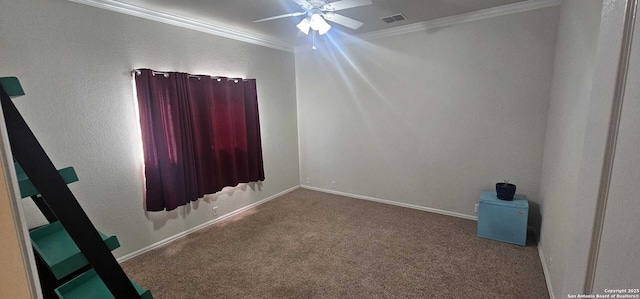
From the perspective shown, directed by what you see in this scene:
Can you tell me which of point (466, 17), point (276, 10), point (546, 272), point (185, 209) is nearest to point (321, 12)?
point (276, 10)

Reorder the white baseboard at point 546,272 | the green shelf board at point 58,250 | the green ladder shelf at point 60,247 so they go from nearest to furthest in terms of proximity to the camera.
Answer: the green ladder shelf at point 60,247 < the green shelf board at point 58,250 < the white baseboard at point 546,272

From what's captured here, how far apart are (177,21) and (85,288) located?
9.25 feet

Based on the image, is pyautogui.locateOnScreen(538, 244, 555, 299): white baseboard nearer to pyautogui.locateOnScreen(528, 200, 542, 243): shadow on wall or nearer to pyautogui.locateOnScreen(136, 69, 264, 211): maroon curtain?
pyautogui.locateOnScreen(528, 200, 542, 243): shadow on wall

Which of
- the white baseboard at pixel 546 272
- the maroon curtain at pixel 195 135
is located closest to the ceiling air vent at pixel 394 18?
the maroon curtain at pixel 195 135

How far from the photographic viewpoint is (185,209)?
3314 millimetres

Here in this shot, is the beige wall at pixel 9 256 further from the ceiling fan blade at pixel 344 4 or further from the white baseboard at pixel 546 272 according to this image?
the white baseboard at pixel 546 272

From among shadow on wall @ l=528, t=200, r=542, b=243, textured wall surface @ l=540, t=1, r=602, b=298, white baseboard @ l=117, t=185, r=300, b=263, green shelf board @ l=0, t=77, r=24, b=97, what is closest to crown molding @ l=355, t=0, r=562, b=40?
textured wall surface @ l=540, t=1, r=602, b=298

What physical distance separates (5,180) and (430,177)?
3.92 metres

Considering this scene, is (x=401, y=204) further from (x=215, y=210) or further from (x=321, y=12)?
(x=321, y=12)

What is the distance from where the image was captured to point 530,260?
2.59 m

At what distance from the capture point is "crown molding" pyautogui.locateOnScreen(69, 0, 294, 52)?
253 cm

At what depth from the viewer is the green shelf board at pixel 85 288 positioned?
1.24m

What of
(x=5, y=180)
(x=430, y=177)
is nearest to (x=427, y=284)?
(x=430, y=177)

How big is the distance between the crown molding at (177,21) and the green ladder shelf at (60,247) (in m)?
1.91
